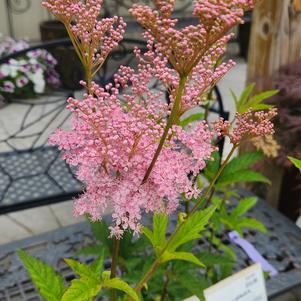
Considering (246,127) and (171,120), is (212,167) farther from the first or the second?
(171,120)

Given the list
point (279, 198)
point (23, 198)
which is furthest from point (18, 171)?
point (279, 198)

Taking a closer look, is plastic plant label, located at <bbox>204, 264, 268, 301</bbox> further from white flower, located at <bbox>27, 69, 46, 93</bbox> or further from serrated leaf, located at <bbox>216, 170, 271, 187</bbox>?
white flower, located at <bbox>27, 69, 46, 93</bbox>

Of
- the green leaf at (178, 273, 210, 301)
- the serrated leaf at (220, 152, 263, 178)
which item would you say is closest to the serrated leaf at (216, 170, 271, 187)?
the serrated leaf at (220, 152, 263, 178)

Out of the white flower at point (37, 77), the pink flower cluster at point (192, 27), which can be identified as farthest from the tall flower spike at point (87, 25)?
the white flower at point (37, 77)

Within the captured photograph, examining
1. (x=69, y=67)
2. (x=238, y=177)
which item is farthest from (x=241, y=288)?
(x=69, y=67)

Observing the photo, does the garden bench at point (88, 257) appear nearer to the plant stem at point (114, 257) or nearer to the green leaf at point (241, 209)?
the green leaf at point (241, 209)

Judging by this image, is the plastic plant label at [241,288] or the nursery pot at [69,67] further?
the nursery pot at [69,67]
